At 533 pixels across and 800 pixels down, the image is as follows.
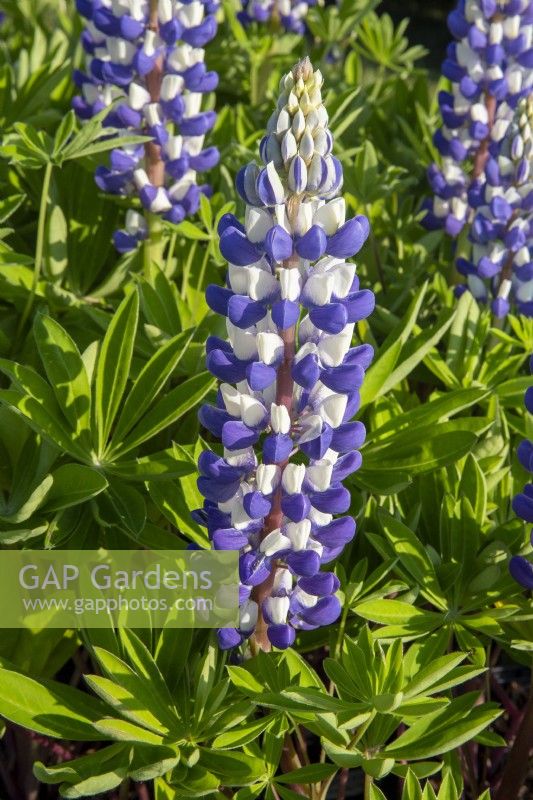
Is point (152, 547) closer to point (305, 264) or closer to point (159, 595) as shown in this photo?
point (159, 595)

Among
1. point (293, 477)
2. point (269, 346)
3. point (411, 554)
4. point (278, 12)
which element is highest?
point (278, 12)

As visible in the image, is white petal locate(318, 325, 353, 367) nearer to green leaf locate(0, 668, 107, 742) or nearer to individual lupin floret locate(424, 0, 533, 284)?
green leaf locate(0, 668, 107, 742)

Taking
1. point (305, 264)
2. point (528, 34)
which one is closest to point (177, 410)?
point (305, 264)

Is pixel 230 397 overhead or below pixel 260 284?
below

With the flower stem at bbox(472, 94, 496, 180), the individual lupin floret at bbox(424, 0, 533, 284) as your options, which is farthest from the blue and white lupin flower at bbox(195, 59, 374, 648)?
the flower stem at bbox(472, 94, 496, 180)

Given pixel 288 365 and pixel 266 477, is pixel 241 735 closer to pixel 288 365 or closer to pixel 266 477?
pixel 266 477

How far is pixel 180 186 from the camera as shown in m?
2.24

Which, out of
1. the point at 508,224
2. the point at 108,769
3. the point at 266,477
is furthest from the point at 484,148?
the point at 108,769

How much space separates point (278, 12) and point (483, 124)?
124 cm

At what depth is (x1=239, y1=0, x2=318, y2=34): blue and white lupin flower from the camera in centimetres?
328

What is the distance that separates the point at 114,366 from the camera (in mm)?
1727

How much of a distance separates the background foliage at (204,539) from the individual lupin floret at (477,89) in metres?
0.18

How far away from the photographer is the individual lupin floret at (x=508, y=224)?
86.2 inches

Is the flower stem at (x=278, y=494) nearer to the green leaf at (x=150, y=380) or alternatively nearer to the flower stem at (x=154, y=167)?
the green leaf at (x=150, y=380)
